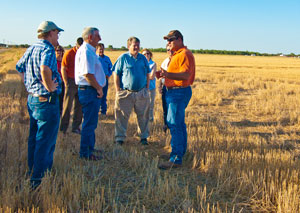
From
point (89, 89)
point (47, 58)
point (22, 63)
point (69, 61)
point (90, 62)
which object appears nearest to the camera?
point (47, 58)

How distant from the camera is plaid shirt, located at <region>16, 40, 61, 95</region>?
3.54 meters

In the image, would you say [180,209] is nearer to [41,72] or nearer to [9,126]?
[41,72]

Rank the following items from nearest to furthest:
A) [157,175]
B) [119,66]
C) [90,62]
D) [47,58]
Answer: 1. [47,58]
2. [157,175]
3. [90,62]
4. [119,66]

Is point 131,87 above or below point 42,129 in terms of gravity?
above

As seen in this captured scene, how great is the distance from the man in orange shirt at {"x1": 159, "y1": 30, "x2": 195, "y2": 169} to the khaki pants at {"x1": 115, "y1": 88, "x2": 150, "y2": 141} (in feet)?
4.33

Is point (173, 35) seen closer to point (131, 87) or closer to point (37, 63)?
point (131, 87)

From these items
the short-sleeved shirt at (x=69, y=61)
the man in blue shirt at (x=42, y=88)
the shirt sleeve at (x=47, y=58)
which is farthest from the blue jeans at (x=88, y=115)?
the short-sleeved shirt at (x=69, y=61)

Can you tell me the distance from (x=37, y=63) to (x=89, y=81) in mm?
1285

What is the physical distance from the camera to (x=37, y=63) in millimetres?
3580

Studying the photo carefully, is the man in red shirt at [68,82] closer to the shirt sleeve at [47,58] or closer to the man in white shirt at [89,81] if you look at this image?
the man in white shirt at [89,81]

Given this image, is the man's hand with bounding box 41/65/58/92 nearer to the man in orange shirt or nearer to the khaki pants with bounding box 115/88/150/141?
the man in orange shirt

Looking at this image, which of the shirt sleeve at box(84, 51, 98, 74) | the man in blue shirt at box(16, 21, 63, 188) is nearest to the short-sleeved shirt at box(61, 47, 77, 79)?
the shirt sleeve at box(84, 51, 98, 74)

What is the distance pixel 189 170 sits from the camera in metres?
4.86

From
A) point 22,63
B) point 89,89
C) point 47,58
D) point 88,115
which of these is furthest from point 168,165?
point 22,63
